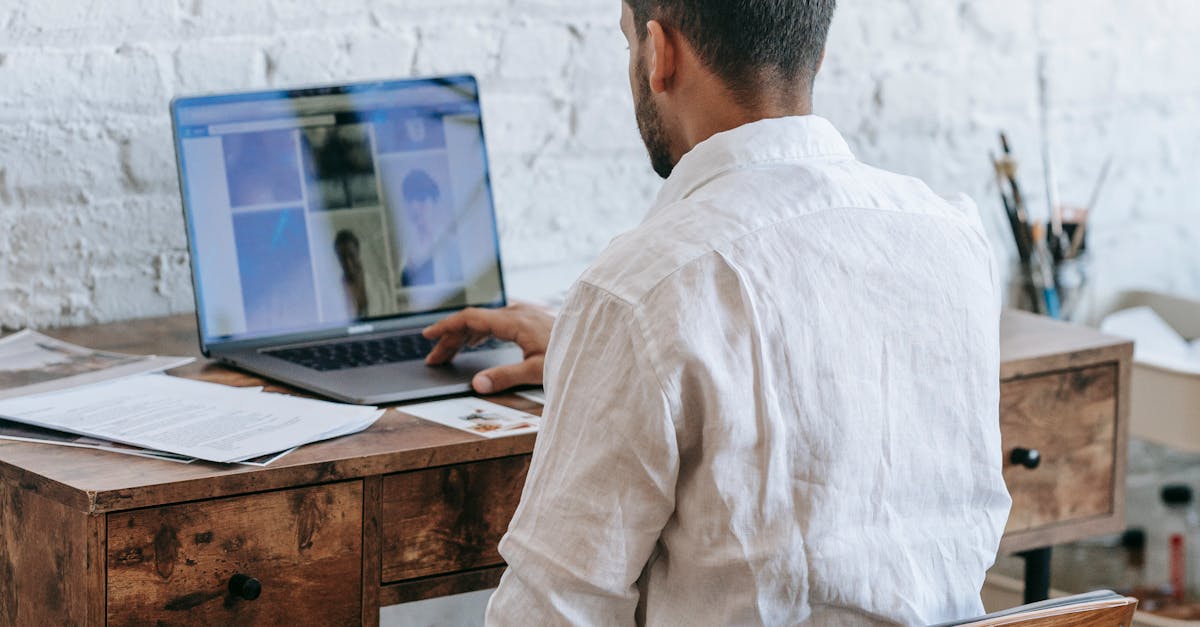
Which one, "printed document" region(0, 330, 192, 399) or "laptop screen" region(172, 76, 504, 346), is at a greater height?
"laptop screen" region(172, 76, 504, 346)

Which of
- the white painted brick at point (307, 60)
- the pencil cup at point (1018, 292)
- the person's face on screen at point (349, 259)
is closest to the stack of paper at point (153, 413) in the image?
the person's face on screen at point (349, 259)

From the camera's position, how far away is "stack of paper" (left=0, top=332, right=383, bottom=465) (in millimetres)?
1214

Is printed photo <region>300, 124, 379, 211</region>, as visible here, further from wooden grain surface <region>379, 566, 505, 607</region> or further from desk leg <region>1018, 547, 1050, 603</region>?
desk leg <region>1018, 547, 1050, 603</region>

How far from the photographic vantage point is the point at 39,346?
155 centimetres

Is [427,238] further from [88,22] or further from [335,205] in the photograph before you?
[88,22]

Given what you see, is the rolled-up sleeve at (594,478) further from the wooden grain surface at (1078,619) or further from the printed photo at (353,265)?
the printed photo at (353,265)

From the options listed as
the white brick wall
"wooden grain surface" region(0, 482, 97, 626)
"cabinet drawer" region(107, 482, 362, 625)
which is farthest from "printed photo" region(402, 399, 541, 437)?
the white brick wall

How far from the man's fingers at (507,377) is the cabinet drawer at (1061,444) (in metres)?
0.57

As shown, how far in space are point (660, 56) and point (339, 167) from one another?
0.65 m

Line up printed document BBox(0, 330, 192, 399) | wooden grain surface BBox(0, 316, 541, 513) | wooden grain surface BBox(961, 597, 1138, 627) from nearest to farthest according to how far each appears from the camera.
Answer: wooden grain surface BBox(961, 597, 1138, 627), wooden grain surface BBox(0, 316, 541, 513), printed document BBox(0, 330, 192, 399)

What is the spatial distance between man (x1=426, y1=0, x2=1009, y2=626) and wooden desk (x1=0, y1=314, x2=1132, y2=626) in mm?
306

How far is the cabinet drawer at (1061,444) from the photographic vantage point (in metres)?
1.66

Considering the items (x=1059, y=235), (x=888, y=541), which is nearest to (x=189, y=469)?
(x=888, y=541)

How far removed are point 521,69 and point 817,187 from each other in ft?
3.16
